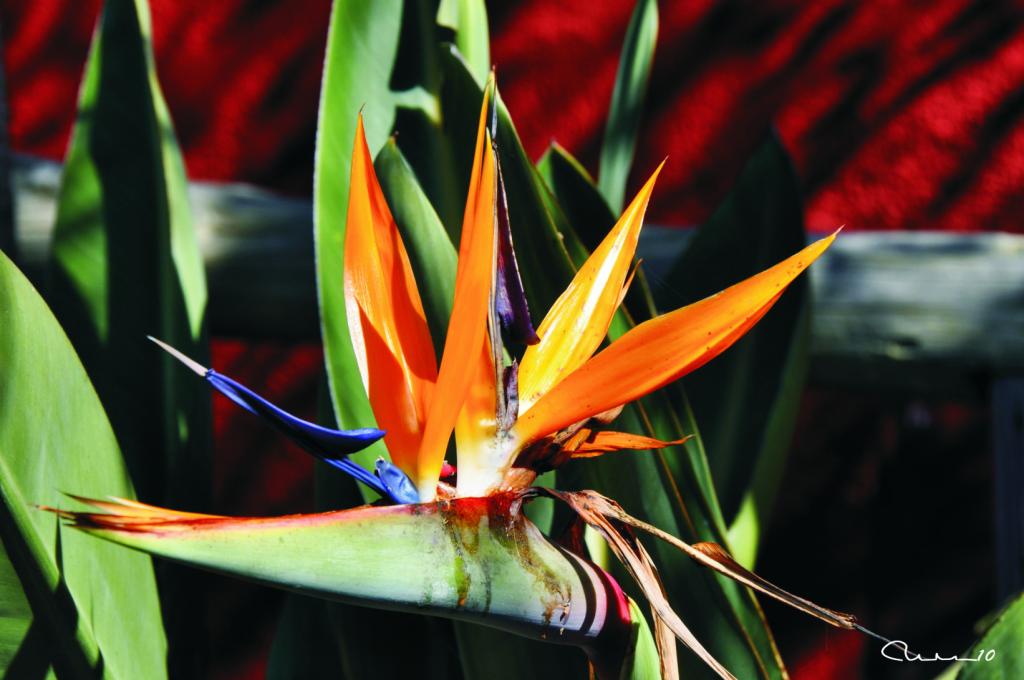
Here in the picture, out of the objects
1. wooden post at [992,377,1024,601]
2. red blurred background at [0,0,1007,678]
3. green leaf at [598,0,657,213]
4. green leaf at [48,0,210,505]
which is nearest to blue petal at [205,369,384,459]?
green leaf at [48,0,210,505]

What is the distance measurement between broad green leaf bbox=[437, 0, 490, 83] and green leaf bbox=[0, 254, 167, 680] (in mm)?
317

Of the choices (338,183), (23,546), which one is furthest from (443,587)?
(338,183)

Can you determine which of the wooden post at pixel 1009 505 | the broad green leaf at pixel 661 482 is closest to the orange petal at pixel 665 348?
the broad green leaf at pixel 661 482

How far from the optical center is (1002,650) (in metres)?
0.48

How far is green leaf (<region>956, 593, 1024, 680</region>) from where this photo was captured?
0.48 metres

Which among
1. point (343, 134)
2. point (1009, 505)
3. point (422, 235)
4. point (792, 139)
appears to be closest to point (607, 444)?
point (422, 235)

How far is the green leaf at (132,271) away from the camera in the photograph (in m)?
0.62

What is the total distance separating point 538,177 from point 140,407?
309mm

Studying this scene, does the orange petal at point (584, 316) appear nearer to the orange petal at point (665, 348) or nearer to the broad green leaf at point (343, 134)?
the orange petal at point (665, 348)

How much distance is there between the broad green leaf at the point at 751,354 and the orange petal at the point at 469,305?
0.35 metres

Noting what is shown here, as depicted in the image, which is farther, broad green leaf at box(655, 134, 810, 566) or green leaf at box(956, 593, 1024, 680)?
broad green leaf at box(655, 134, 810, 566)

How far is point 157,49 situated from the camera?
1.21 metres

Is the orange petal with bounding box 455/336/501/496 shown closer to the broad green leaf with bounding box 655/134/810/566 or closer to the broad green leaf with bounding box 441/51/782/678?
the broad green leaf with bounding box 441/51/782/678

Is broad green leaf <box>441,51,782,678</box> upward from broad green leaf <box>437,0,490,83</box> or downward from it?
downward
